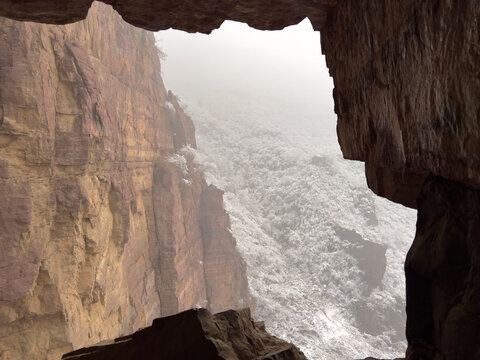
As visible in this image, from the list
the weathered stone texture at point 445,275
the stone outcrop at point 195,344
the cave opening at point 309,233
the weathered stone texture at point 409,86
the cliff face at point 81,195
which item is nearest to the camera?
the weathered stone texture at point 409,86

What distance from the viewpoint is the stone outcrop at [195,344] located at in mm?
3902

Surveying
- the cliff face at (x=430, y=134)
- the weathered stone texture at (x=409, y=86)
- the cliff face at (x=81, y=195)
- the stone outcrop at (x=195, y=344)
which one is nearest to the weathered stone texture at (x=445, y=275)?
the cliff face at (x=430, y=134)

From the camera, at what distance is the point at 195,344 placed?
13.0 feet

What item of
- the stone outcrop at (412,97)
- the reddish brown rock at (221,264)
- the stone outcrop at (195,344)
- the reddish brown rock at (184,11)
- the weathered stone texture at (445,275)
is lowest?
the reddish brown rock at (221,264)

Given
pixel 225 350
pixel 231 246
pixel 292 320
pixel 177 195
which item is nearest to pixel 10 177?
pixel 225 350

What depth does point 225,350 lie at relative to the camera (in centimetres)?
389

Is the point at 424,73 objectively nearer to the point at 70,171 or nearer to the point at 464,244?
the point at 464,244

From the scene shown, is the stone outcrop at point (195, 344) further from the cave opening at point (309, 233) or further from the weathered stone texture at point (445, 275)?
the cave opening at point (309, 233)

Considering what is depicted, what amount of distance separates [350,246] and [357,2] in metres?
29.2

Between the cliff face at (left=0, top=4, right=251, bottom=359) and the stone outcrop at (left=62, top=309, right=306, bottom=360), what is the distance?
6.29m

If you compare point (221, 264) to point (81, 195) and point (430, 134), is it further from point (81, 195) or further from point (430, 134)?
point (430, 134)

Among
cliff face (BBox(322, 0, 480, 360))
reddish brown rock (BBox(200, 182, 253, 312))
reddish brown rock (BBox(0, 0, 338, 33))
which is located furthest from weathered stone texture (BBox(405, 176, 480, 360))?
reddish brown rock (BBox(200, 182, 253, 312))

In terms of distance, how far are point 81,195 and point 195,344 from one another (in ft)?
29.3

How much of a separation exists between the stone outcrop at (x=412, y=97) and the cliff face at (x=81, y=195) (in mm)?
6456
